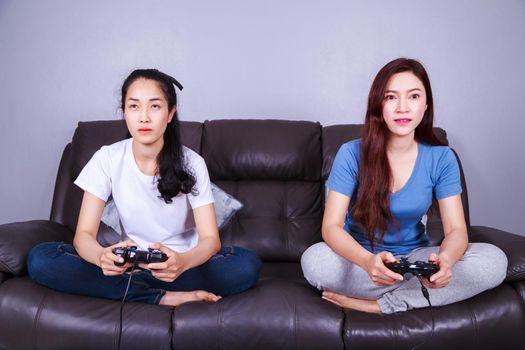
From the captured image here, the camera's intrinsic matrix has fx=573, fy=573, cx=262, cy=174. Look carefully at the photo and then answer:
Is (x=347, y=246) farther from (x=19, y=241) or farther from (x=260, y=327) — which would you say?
(x=19, y=241)

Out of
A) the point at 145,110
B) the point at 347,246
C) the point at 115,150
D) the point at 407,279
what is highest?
the point at 145,110

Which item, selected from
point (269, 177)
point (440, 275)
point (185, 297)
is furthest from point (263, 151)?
point (440, 275)

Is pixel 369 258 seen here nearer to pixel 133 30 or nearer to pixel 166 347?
pixel 166 347

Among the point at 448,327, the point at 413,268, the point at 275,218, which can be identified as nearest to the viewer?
the point at 413,268

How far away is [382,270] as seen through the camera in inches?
62.8

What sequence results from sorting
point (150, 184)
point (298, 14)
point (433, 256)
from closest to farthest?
point (433, 256) < point (150, 184) < point (298, 14)

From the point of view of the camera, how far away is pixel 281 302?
173cm

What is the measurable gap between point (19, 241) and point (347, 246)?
3.66ft

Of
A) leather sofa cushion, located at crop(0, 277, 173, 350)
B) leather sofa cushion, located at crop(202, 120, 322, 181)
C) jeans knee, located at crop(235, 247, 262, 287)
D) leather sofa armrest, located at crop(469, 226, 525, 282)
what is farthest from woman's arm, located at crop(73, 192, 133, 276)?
leather sofa armrest, located at crop(469, 226, 525, 282)

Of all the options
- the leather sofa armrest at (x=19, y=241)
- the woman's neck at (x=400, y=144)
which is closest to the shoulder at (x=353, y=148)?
the woman's neck at (x=400, y=144)

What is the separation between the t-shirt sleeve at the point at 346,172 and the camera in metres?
1.88

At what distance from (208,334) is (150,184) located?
1.83 feet

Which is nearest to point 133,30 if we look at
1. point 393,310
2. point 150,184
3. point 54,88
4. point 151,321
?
point 54,88

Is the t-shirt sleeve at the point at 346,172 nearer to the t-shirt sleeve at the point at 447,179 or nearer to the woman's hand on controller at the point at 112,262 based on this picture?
the t-shirt sleeve at the point at 447,179
